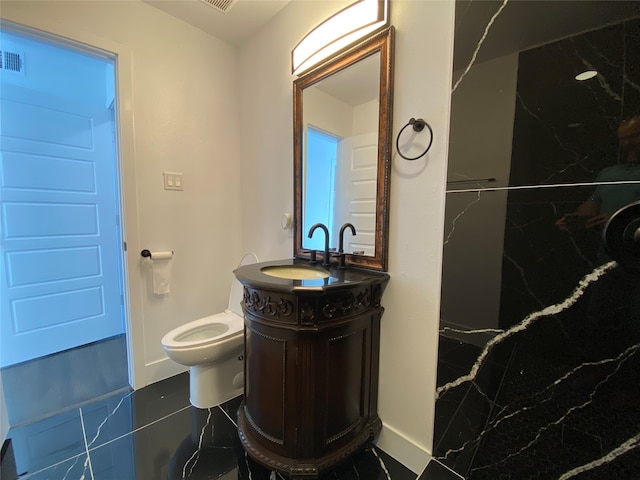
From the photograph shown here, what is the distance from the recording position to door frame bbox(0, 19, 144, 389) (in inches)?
62.4

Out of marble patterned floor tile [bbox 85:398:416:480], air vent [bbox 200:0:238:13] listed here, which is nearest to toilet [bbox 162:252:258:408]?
marble patterned floor tile [bbox 85:398:416:480]

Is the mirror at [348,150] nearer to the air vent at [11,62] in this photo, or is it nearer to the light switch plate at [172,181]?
the light switch plate at [172,181]

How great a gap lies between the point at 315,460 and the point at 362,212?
3.55 feet

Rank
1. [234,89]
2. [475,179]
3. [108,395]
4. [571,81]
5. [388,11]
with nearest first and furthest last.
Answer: [571,81]
[475,179]
[388,11]
[108,395]
[234,89]

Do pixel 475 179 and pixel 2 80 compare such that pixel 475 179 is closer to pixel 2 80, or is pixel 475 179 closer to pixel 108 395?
pixel 108 395

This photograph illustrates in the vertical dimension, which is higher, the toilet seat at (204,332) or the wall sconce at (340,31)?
the wall sconce at (340,31)

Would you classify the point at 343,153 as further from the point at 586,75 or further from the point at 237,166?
the point at 237,166

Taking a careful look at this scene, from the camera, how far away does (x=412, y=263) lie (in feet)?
3.92

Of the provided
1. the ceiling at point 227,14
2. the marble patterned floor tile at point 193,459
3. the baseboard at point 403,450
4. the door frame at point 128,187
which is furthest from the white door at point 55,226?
the baseboard at point 403,450

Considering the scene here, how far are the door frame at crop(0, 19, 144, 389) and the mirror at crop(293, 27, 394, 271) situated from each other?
102cm

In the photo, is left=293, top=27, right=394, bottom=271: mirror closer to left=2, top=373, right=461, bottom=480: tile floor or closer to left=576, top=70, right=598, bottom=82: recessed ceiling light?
left=576, top=70, right=598, bottom=82: recessed ceiling light

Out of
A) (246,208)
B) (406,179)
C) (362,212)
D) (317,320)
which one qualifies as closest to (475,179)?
(406,179)

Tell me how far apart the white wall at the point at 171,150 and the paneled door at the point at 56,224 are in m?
0.57

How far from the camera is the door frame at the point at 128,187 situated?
5.20 feet
